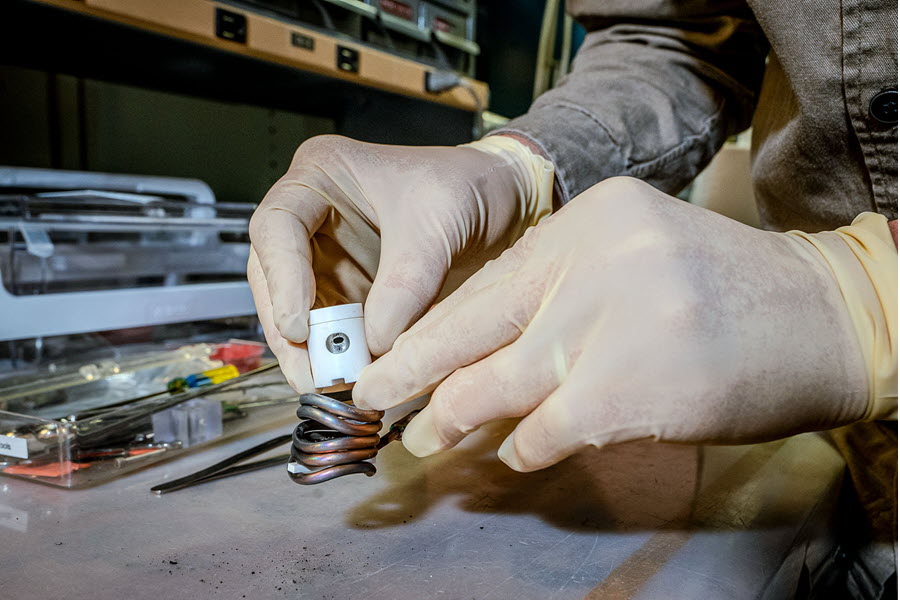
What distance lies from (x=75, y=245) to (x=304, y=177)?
0.64 meters

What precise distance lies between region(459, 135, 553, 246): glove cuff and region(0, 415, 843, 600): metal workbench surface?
0.31 m

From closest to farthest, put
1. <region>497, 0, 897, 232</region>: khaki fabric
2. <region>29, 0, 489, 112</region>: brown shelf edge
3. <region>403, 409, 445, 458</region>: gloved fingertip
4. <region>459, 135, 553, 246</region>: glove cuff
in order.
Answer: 1. <region>403, 409, 445, 458</region>: gloved fingertip
2. <region>497, 0, 897, 232</region>: khaki fabric
3. <region>459, 135, 553, 246</region>: glove cuff
4. <region>29, 0, 489, 112</region>: brown shelf edge

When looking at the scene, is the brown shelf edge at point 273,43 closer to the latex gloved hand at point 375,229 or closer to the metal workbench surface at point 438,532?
the latex gloved hand at point 375,229

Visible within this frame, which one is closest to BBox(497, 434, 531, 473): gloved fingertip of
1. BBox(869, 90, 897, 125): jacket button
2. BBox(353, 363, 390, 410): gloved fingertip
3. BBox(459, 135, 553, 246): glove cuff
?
BBox(353, 363, 390, 410): gloved fingertip

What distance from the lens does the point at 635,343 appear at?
1.39ft

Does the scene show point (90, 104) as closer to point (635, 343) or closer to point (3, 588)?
point (3, 588)

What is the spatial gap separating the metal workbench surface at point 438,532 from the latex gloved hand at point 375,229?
0.13 metres

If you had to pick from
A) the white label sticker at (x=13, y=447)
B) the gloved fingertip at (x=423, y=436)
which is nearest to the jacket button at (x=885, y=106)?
the gloved fingertip at (x=423, y=436)

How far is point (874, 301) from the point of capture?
1.50 ft

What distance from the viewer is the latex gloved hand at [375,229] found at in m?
0.57

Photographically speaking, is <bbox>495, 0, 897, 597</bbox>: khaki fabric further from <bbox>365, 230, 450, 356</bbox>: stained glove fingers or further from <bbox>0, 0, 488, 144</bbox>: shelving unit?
<bbox>0, 0, 488, 144</bbox>: shelving unit

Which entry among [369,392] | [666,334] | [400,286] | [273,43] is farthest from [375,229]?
[273,43]

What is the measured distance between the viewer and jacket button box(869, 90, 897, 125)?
607 millimetres

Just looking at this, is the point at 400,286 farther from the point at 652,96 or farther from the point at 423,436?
the point at 652,96
